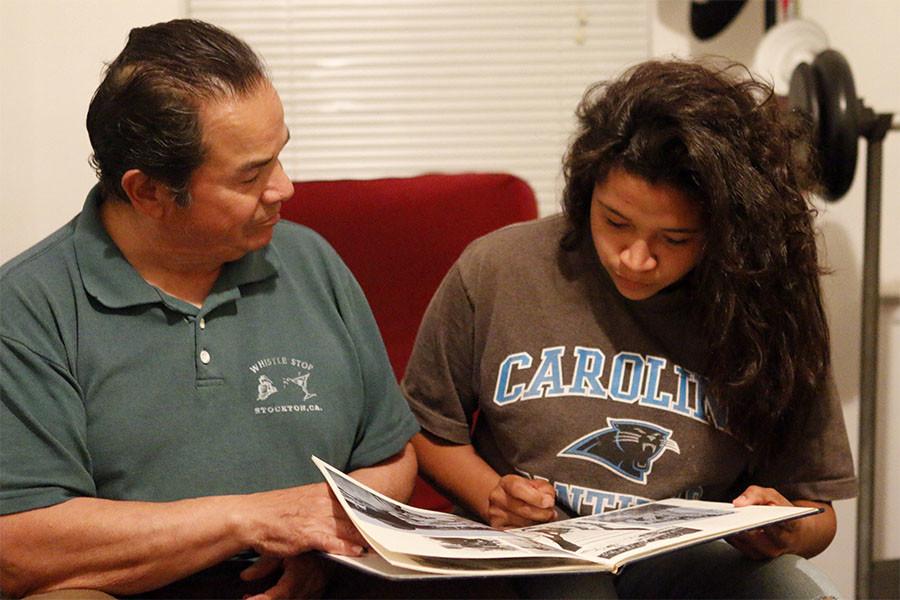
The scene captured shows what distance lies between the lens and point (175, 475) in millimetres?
1218

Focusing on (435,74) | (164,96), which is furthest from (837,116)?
(164,96)

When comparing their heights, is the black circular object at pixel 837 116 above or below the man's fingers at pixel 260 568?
above

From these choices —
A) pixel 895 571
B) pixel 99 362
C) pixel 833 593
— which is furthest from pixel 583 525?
pixel 895 571

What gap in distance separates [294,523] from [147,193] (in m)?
0.46

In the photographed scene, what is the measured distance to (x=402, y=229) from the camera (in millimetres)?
1749

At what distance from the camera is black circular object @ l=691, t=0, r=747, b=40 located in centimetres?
215

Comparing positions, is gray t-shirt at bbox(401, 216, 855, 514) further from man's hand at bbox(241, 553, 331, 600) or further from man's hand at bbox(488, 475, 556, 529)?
man's hand at bbox(241, 553, 331, 600)

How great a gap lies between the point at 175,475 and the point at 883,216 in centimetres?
170

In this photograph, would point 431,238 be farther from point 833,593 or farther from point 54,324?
point 833,593

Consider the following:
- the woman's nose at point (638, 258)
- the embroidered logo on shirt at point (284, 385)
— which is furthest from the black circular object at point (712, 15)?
the embroidered logo on shirt at point (284, 385)

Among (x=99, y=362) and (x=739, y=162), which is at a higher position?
(x=739, y=162)

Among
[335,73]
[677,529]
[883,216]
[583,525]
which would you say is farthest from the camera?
[335,73]

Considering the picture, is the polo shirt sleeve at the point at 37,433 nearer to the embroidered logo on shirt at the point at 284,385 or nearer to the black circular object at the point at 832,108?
the embroidered logo on shirt at the point at 284,385

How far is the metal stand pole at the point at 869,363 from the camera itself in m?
1.88
